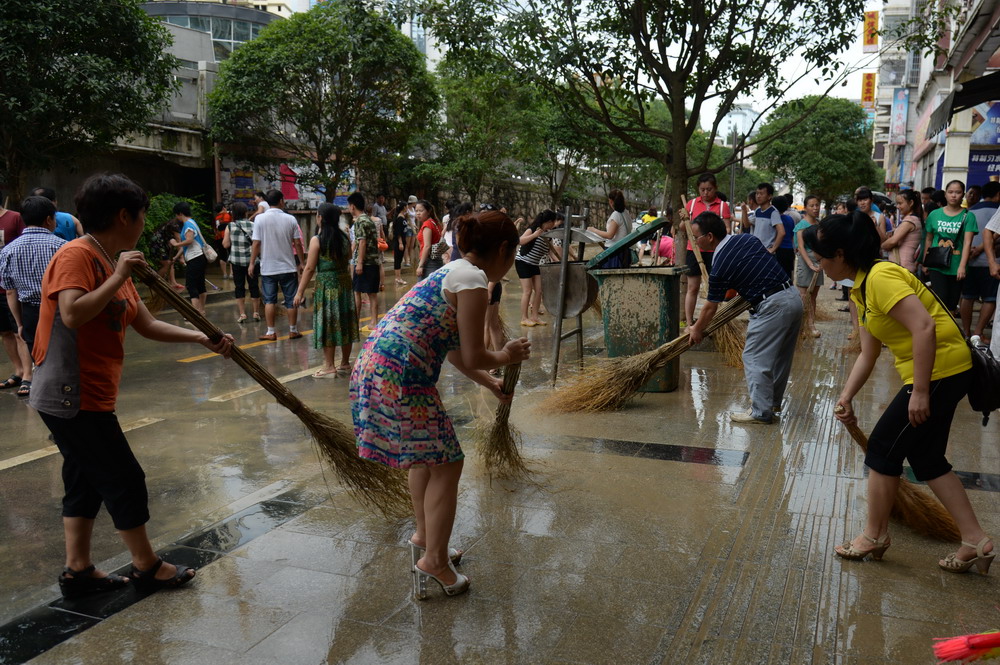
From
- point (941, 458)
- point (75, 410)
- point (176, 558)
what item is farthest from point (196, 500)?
point (941, 458)

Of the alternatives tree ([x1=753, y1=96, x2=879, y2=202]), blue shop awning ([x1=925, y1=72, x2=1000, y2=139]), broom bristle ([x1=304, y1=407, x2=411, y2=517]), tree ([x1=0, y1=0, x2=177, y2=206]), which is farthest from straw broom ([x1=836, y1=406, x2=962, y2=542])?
tree ([x1=753, y1=96, x2=879, y2=202])

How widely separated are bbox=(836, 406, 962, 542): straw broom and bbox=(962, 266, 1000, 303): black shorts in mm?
5308

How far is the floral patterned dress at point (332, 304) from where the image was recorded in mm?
7398

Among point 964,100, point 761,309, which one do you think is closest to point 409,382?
point 761,309

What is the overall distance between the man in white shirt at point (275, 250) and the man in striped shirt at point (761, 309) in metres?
5.02

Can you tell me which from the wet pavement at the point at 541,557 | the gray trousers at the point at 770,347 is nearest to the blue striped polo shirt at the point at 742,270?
the gray trousers at the point at 770,347

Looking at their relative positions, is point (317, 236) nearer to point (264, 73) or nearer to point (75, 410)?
point (75, 410)

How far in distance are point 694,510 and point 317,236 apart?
452 cm

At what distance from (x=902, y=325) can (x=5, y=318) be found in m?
6.62

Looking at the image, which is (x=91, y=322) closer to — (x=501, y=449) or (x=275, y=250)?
(x=501, y=449)

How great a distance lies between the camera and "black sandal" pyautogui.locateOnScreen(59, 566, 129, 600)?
3.18m

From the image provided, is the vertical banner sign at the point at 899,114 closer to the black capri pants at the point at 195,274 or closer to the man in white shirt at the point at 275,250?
the man in white shirt at the point at 275,250

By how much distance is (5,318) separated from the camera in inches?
269

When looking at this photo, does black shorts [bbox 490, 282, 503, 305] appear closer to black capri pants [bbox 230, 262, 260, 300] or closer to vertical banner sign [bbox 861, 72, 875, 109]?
black capri pants [bbox 230, 262, 260, 300]
